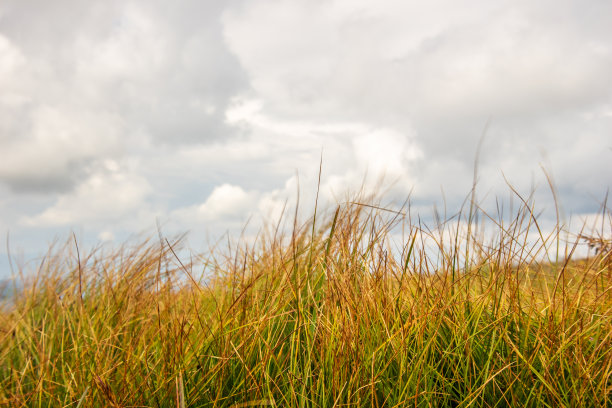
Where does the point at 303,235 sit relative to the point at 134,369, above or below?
above

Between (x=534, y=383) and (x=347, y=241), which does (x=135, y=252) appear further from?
(x=534, y=383)

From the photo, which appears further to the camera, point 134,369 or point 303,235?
point 303,235

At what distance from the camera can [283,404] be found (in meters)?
2.10

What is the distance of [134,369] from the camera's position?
2279 mm

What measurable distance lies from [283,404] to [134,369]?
0.78 metres

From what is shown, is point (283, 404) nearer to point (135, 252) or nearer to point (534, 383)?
point (534, 383)

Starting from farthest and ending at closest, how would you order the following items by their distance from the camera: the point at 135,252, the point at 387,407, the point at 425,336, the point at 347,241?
the point at 135,252
the point at 347,241
the point at 425,336
the point at 387,407

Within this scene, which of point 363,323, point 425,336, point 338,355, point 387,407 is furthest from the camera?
point 425,336

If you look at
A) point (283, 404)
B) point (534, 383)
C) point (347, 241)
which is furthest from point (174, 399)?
point (534, 383)

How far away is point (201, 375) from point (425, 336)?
1121 millimetres

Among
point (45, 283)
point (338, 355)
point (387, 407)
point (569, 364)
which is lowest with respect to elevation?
point (387, 407)

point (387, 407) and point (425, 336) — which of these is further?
point (425, 336)

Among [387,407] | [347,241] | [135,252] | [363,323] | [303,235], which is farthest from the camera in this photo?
[135,252]

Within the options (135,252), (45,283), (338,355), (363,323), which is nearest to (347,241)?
(363,323)
